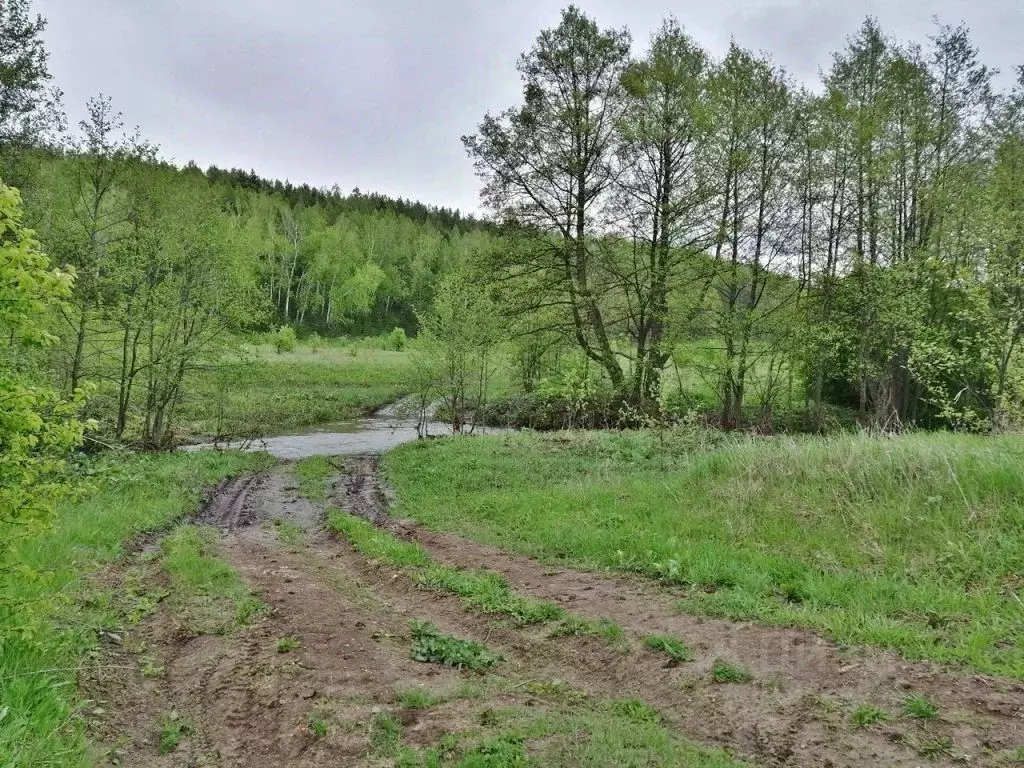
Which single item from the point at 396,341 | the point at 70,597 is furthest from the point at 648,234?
the point at 396,341

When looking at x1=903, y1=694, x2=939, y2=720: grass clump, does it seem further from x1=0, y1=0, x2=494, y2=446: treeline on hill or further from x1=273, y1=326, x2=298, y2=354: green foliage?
x1=273, y1=326, x2=298, y2=354: green foliage

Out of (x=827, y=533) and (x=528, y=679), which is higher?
(x=827, y=533)

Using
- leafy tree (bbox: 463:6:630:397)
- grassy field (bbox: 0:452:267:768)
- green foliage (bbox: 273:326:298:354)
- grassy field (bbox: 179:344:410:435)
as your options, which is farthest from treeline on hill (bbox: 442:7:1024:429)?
green foliage (bbox: 273:326:298:354)

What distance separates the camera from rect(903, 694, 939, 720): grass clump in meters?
4.25

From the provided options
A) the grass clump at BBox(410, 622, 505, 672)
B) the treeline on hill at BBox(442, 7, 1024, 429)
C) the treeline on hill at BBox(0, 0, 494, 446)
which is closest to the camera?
the grass clump at BBox(410, 622, 505, 672)

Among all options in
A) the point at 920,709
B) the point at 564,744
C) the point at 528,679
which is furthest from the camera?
the point at 528,679

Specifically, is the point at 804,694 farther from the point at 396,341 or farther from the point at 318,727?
the point at 396,341

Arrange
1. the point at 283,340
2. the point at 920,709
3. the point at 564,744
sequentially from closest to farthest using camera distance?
the point at 564,744 < the point at 920,709 < the point at 283,340

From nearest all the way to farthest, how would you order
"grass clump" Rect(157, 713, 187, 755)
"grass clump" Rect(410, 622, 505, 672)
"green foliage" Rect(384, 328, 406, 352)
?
"grass clump" Rect(157, 713, 187, 755) → "grass clump" Rect(410, 622, 505, 672) → "green foliage" Rect(384, 328, 406, 352)

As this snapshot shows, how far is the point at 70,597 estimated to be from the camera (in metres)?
5.86

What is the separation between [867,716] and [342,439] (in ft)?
86.5

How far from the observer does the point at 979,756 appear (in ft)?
12.5

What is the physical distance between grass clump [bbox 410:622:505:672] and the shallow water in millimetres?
18325

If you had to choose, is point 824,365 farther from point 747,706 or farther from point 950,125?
point 747,706
